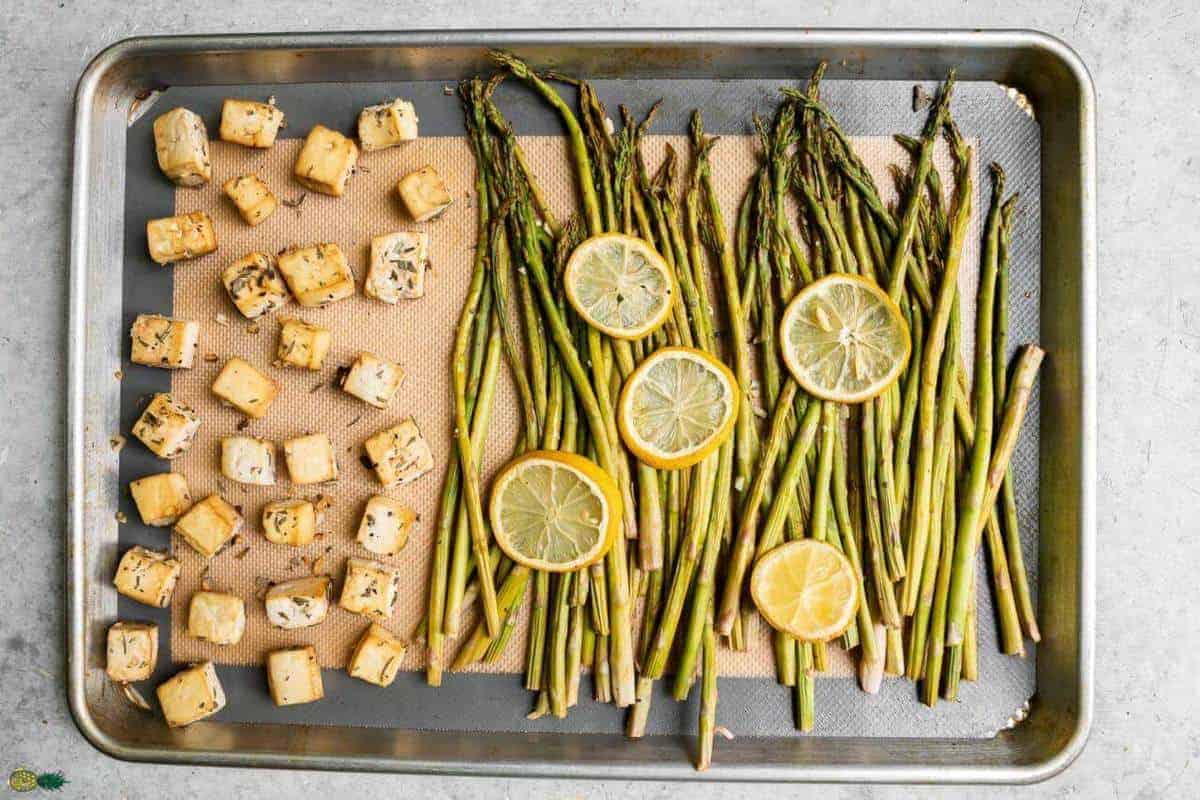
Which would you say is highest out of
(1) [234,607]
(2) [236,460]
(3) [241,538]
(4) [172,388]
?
(4) [172,388]

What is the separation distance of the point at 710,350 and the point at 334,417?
125 centimetres

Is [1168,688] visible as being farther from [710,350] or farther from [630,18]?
[630,18]

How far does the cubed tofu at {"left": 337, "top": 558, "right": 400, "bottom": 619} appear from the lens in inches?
107

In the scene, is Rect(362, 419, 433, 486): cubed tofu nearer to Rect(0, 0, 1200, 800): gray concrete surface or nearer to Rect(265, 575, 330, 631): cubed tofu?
Rect(265, 575, 330, 631): cubed tofu

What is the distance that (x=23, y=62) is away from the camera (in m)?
2.83

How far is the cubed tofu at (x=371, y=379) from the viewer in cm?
270

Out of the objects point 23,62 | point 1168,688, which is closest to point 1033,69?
point 1168,688

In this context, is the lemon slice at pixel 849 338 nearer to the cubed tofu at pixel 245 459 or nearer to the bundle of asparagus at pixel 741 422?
the bundle of asparagus at pixel 741 422

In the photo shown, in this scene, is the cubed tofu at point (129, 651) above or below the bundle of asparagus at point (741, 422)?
below

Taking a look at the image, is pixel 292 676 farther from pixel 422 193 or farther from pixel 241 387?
pixel 422 193

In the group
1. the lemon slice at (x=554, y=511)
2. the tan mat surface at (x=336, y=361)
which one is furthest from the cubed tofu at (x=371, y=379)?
the lemon slice at (x=554, y=511)

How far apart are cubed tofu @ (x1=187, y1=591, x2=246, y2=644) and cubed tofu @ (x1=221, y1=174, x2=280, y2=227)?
122 cm

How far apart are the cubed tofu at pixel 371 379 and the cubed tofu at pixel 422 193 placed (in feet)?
1.61

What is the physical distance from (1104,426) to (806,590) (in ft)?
3.71
